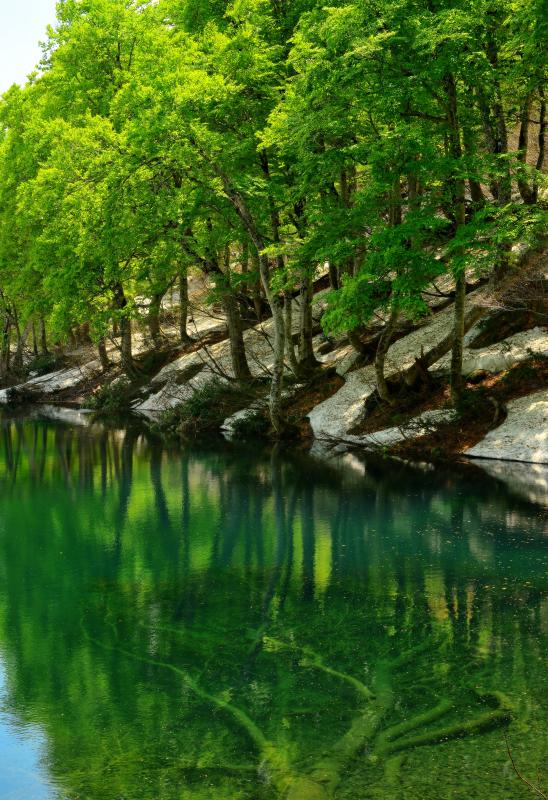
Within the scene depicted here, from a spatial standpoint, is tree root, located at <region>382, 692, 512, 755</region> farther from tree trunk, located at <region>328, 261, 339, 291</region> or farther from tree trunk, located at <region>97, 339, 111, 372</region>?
tree trunk, located at <region>97, 339, 111, 372</region>

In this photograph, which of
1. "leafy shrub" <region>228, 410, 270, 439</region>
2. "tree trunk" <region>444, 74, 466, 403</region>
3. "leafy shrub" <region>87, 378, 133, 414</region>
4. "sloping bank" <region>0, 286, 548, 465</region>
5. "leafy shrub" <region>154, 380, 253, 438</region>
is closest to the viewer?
"tree trunk" <region>444, 74, 466, 403</region>

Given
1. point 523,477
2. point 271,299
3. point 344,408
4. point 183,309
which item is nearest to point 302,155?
point 271,299

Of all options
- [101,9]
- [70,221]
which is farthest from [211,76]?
[101,9]

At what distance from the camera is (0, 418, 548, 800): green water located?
6902 millimetres

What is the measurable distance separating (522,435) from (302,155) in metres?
8.41

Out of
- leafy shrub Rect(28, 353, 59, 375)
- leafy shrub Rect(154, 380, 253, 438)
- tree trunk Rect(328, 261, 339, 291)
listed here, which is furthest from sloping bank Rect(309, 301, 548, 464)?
leafy shrub Rect(28, 353, 59, 375)

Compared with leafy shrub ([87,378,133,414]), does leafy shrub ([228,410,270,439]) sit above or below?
below

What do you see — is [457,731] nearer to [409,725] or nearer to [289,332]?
[409,725]

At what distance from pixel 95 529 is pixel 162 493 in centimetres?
344

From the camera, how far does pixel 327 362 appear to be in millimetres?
29078

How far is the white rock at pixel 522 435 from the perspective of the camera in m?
19.3

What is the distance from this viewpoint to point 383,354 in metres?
22.9

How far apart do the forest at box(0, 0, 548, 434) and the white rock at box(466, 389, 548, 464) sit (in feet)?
6.18

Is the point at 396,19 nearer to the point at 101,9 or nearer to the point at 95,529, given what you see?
the point at 95,529
